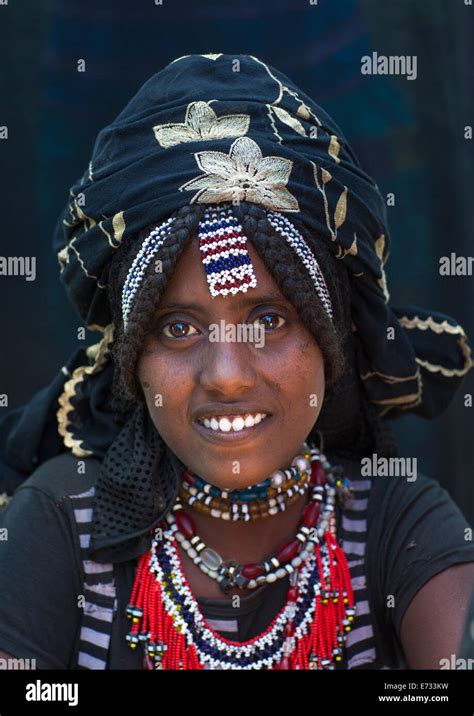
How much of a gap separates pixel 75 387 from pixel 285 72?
54.1 inches

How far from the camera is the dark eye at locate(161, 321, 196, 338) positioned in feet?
6.41

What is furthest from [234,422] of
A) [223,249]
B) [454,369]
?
[454,369]

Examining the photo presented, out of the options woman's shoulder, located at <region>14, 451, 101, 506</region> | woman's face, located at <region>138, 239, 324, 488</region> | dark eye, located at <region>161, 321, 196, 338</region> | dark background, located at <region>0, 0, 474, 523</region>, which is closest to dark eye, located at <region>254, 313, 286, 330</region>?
woman's face, located at <region>138, 239, 324, 488</region>

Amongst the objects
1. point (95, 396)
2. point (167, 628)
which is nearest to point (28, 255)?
point (95, 396)

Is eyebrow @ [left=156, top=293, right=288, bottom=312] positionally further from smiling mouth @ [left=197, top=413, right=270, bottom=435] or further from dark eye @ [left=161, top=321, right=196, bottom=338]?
→ smiling mouth @ [left=197, top=413, right=270, bottom=435]

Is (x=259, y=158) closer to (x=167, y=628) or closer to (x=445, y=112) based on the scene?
(x=167, y=628)

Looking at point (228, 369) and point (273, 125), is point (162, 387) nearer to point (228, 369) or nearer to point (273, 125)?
point (228, 369)

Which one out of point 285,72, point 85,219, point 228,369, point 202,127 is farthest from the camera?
point 285,72

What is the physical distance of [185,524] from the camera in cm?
212

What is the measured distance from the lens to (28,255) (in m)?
3.18

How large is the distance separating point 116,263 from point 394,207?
1415mm

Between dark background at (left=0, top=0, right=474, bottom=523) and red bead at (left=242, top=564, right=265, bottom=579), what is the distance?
133cm

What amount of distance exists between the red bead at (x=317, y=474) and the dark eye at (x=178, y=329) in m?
0.49

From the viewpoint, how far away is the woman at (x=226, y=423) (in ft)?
6.26
